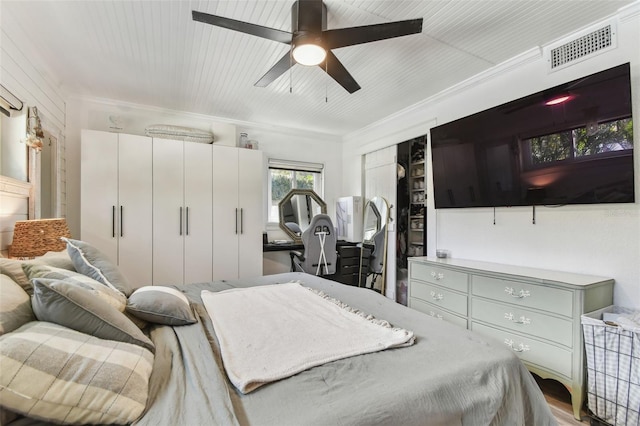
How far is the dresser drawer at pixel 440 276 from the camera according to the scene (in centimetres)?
252

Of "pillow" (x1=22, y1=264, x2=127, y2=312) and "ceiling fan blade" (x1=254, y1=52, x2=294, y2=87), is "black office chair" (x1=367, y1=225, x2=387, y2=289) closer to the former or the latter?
"ceiling fan blade" (x1=254, y1=52, x2=294, y2=87)

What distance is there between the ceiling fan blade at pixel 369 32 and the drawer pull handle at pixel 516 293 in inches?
74.9

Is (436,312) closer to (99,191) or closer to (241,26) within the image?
(241,26)

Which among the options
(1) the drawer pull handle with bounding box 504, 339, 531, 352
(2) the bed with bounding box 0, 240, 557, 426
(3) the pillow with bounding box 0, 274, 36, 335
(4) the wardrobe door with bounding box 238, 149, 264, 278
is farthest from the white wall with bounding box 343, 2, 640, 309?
(3) the pillow with bounding box 0, 274, 36, 335

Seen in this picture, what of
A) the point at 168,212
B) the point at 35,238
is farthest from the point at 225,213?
the point at 35,238

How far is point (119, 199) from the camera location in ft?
10.5

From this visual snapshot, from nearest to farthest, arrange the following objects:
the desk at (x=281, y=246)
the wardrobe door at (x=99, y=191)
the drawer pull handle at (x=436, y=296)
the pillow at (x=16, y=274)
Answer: the pillow at (x=16, y=274) → the drawer pull handle at (x=436, y=296) → the wardrobe door at (x=99, y=191) → the desk at (x=281, y=246)

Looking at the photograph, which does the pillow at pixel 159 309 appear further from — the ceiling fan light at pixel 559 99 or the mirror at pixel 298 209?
the mirror at pixel 298 209

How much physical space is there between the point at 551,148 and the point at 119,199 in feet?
13.4

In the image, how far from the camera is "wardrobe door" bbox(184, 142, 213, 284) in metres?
3.49

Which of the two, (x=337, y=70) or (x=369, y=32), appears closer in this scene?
(x=369, y=32)

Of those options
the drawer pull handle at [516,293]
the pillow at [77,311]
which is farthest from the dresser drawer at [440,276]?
the pillow at [77,311]

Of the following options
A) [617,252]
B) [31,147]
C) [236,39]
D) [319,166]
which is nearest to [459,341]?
[617,252]

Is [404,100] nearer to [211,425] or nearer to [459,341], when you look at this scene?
[459,341]
